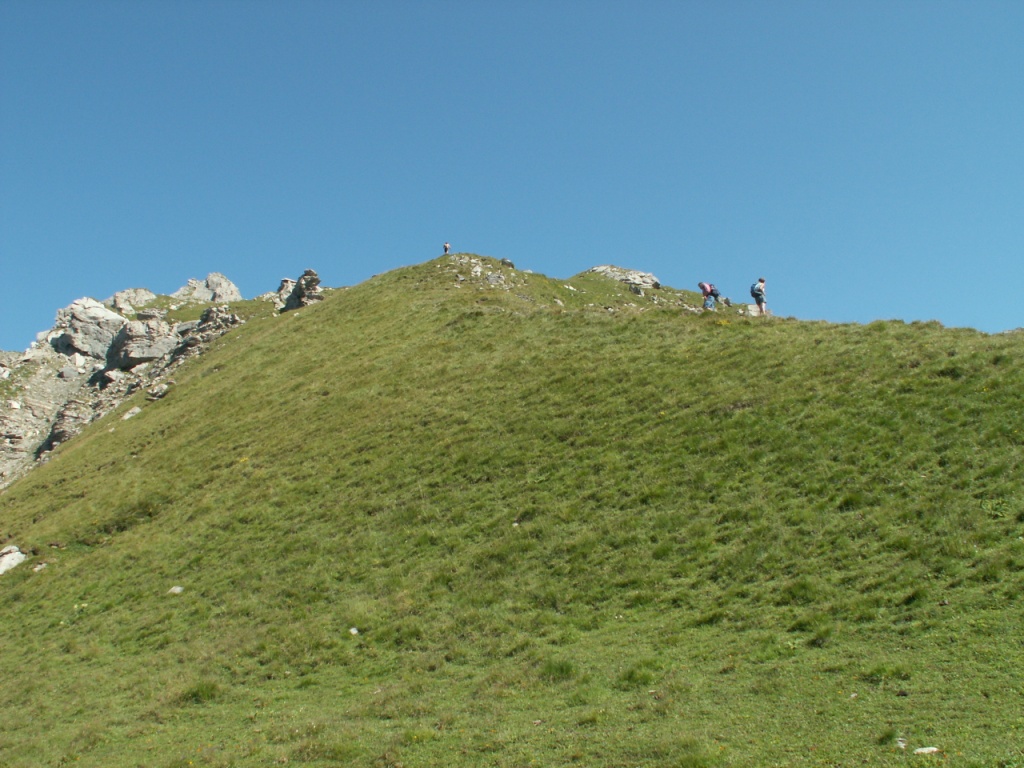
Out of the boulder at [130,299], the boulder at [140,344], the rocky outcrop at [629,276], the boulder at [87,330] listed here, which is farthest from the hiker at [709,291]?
the boulder at [130,299]

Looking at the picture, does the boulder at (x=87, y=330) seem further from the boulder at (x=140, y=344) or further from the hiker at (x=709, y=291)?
the hiker at (x=709, y=291)

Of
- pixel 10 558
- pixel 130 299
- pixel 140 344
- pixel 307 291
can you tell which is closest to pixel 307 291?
pixel 307 291

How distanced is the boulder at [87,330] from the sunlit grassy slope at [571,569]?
61910 mm

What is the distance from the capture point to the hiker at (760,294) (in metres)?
38.3

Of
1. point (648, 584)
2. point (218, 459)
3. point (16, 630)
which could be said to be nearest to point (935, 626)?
point (648, 584)

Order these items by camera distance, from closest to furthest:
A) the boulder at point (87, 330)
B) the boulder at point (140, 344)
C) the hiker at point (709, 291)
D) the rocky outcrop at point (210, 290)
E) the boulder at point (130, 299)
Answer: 1. the hiker at point (709, 291)
2. the boulder at point (140, 344)
3. the boulder at point (87, 330)
4. the boulder at point (130, 299)
5. the rocky outcrop at point (210, 290)

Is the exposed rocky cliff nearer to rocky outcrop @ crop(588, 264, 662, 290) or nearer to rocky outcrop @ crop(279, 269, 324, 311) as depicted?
rocky outcrop @ crop(279, 269, 324, 311)

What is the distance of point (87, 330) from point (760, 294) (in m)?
92.0

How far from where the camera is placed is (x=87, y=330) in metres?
95.8

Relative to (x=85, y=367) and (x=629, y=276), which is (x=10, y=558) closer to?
(x=629, y=276)

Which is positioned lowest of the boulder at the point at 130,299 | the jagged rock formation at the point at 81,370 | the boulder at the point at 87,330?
the jagged rock formation at the point at 81,370

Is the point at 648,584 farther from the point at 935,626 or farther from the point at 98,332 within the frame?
the point at 98,332

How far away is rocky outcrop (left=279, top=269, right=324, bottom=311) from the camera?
76.1 metres

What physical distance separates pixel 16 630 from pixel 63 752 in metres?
13.0
